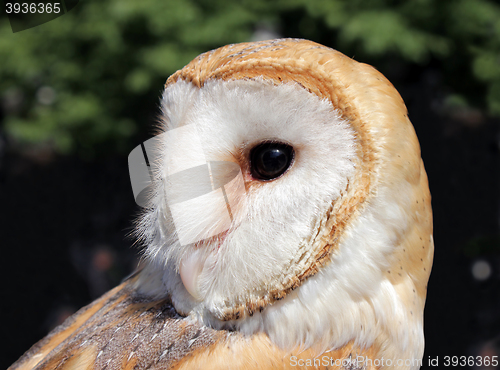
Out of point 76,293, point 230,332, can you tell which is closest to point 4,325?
point 76,293

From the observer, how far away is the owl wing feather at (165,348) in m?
0.80

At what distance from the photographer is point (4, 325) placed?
11.9 ft

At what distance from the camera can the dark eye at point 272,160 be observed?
29.5 inches

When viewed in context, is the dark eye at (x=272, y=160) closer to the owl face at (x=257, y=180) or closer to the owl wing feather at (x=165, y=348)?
the owl face at (x=257, y=180)

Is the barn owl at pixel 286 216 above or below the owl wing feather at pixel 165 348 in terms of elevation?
above

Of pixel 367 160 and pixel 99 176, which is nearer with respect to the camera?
pixel 367 160

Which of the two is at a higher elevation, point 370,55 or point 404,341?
point 370,55

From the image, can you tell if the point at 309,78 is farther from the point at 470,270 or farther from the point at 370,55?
the point at 470,270

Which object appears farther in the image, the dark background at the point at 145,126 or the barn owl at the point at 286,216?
the dark background at the point at 145,126

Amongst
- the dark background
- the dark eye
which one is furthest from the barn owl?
the dark background

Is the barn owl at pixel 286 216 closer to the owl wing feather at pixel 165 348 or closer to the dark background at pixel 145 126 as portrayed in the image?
the owl wing feather at pixel 165 348


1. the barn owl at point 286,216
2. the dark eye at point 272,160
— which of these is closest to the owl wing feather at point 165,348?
the barn owl at point 286,216

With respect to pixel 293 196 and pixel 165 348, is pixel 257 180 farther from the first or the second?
pixel 165 348

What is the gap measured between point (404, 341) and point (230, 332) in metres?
0.39
